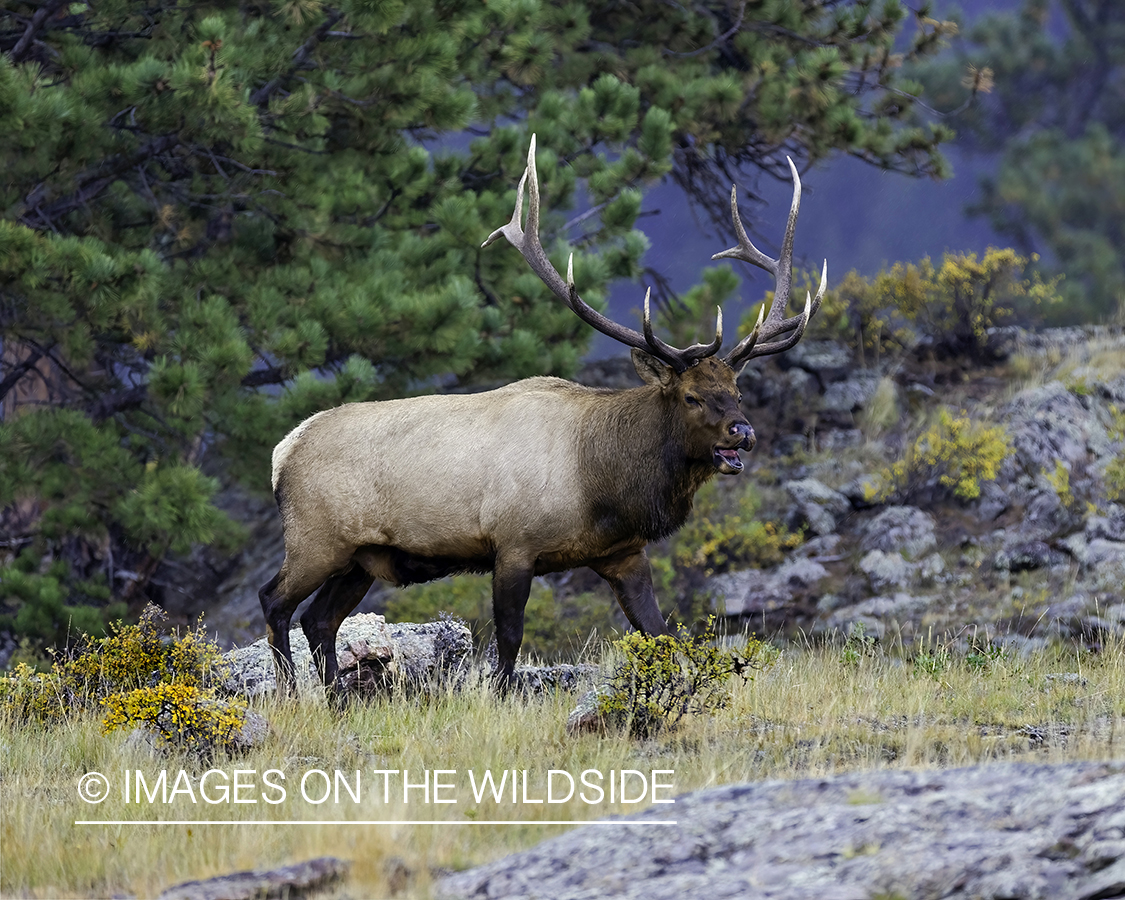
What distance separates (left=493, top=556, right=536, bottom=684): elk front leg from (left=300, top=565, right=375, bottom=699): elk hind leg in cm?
100

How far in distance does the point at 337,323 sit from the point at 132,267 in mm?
1682

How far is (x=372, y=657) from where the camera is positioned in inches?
312

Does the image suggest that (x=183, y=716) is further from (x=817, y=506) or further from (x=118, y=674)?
(x=817, y=506)

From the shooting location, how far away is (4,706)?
7.53m

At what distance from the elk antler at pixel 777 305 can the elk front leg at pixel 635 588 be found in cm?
118

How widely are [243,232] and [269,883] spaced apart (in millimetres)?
9488

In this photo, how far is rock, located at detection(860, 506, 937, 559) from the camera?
45.1 ft

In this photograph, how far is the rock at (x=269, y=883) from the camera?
3.91 meters

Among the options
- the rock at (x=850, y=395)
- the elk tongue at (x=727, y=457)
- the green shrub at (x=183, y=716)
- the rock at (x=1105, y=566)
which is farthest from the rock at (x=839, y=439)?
the green shrub at (x=183, y=716)

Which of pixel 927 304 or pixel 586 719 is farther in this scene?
pixel 927 304

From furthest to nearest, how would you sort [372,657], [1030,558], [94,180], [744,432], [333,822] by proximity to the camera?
[1030,558] → [94,180] → [372,657] → [744,432] → [333,822]

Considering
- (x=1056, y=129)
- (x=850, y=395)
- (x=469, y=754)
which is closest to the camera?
(x=469, y=754)

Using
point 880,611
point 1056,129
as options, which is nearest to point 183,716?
point 880,611

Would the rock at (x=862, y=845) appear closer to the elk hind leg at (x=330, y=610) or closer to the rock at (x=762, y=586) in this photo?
the elk hind leg at (x=330, y=610)
